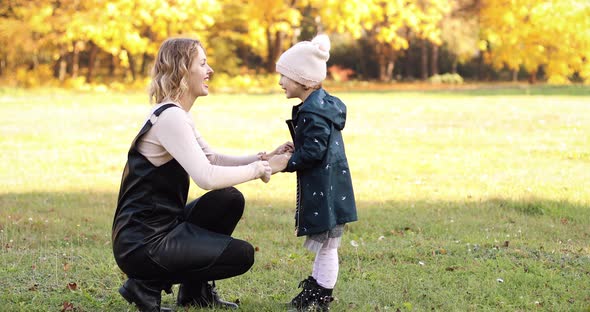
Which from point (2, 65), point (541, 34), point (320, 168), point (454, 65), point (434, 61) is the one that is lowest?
point (454, 65)

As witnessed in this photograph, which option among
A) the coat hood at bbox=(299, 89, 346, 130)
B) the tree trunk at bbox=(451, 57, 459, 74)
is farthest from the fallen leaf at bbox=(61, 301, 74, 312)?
the tree trunk at bbox=(451, 57, 459, 74)

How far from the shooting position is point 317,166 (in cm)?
436

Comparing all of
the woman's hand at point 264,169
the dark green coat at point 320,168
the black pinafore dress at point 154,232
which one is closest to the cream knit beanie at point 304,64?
the dark green coat at point 320,168

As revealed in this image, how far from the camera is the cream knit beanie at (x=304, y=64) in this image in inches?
176

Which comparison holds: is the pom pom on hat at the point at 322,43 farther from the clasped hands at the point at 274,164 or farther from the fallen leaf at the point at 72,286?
the fallen leaf at the point at 72,286

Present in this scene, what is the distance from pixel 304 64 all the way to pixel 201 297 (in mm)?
1474

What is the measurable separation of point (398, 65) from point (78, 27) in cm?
1598

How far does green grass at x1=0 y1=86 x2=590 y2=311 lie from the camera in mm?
5078

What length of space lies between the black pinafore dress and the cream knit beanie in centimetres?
71

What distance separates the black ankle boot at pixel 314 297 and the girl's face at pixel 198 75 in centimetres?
124

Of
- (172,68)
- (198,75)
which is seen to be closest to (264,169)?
(198,75)

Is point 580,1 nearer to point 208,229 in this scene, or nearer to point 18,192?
point 18,192

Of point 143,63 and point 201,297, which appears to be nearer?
point 201,297

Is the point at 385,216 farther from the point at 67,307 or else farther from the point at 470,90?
the point at 470,90
